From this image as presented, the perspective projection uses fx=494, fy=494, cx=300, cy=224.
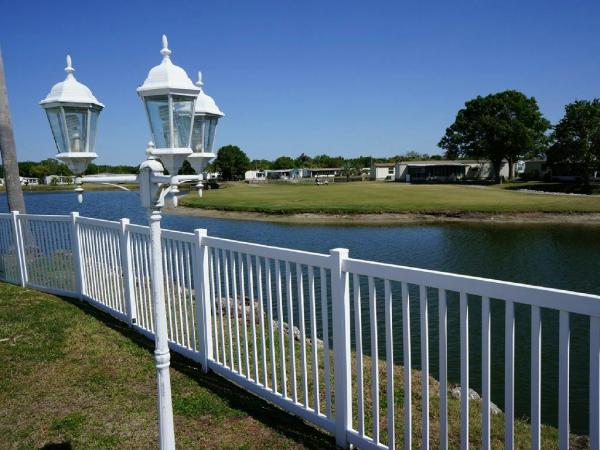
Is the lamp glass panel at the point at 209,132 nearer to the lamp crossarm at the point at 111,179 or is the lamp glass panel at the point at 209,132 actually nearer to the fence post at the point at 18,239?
the lamp crossarm at the point at 111,179

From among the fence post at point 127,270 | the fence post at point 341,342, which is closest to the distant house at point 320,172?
the fence post at point 127,270

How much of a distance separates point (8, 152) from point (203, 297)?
373 inches

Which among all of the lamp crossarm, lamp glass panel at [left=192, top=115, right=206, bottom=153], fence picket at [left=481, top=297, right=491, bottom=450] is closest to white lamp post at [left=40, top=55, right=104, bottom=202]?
the lamp crossarm

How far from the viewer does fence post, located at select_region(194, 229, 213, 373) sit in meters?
4.82

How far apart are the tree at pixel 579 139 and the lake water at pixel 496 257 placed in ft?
82.3

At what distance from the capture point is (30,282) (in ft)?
27.9

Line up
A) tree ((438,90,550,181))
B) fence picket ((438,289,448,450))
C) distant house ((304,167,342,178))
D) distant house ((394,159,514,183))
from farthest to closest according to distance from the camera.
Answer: distant house ((304,167,342,178)) → distant house ((394,159,514,183)) → tree ((438,90,550,181)) → fence picket ((438,289,448,450))

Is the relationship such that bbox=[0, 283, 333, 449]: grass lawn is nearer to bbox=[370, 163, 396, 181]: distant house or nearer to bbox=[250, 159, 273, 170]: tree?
bbox=[370, 163, 396, 181]: distant house

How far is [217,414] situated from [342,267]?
171 centimetres

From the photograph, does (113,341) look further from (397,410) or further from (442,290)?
(442,290)

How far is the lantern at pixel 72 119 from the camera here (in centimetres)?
321

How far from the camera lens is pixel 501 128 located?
57.6m

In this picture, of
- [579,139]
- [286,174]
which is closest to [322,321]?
[579,139]

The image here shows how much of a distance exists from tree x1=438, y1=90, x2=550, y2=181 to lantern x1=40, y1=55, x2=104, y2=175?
60008 mm
